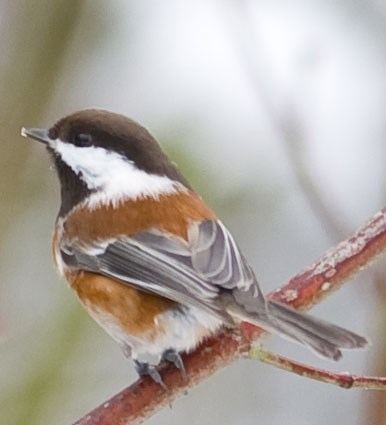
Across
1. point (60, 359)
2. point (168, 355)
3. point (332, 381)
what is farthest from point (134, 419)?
point (60, 359)

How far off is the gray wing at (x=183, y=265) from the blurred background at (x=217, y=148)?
0.22m

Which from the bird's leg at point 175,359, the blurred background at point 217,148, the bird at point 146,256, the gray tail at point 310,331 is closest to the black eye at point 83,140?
the bird at point 146,256

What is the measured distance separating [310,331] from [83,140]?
0.75 meters

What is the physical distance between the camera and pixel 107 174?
2283 mm

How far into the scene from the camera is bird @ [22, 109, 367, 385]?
1.88m

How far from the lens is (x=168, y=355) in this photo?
1972mm

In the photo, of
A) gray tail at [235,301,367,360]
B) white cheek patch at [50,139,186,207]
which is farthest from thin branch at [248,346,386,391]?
white cheek patch at [50,139,186,207]

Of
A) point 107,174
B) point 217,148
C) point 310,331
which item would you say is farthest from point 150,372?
point 217,148

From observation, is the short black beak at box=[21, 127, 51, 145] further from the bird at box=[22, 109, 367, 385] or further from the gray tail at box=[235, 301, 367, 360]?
the gray tail at box=[235, 301, 367, 360]

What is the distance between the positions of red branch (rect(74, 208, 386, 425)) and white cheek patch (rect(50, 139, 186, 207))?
0.40m

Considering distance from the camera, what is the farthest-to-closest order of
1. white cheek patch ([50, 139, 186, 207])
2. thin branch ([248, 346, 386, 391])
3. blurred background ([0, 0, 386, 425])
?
1. blurred background ([0, 0, 386, 425])
2. white cheek patch ([50, 139, 186, 207])
3. thin branch ([248, 346, 386, 391])

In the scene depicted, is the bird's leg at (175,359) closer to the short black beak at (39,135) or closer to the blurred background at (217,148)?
the blurred background at (217,148)

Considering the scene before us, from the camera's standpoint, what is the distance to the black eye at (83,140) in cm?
228

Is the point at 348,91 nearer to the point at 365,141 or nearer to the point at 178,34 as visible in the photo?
the point at 365,141
